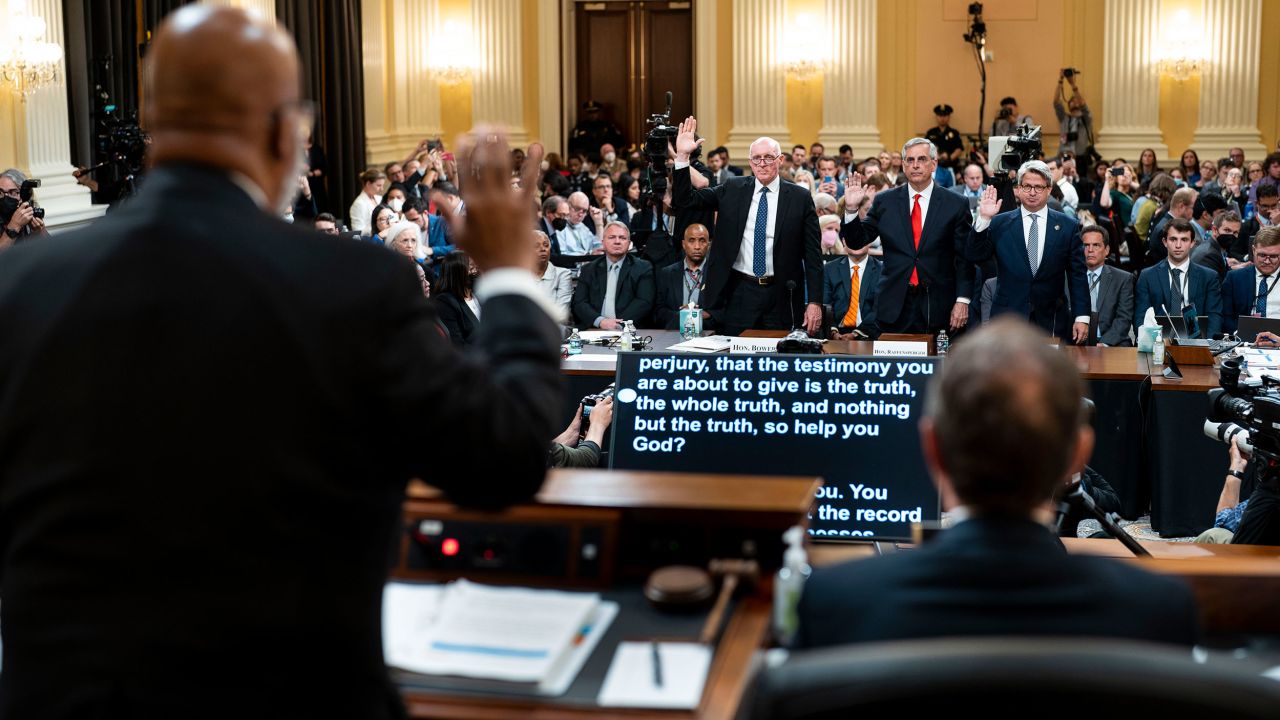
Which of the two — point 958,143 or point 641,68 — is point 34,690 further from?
point 641,68

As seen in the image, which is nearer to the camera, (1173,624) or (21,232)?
(1173,624)

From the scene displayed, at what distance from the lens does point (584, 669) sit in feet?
5.35

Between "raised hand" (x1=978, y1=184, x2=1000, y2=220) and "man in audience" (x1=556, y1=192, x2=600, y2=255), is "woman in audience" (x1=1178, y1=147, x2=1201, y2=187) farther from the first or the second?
"raised hand" (x1=978, y1=184, x2=1000, y2=220)

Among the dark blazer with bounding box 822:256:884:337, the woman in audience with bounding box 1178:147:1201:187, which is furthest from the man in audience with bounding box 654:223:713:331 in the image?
the woman in audience with bounding box 1178:147:1201:187

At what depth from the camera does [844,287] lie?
811 centimetres

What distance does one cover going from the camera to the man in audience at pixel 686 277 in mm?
7723

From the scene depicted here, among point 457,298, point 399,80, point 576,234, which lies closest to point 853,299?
point 457,298

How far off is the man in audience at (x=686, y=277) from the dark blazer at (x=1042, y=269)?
1468mm

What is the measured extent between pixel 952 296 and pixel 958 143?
394 inches

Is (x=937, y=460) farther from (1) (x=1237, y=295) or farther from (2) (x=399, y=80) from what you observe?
(2) (x=399, y=80)

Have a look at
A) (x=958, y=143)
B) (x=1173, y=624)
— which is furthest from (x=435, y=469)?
(x=958, y=143)

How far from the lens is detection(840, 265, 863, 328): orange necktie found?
316 inches

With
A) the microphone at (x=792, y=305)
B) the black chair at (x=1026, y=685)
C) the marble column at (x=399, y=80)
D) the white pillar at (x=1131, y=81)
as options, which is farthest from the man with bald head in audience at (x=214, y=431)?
the white pillar at (x=1131, y=81)

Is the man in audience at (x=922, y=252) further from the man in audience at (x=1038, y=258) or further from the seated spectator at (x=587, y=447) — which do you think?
→ the seated spectator at (x=587, y=447)
